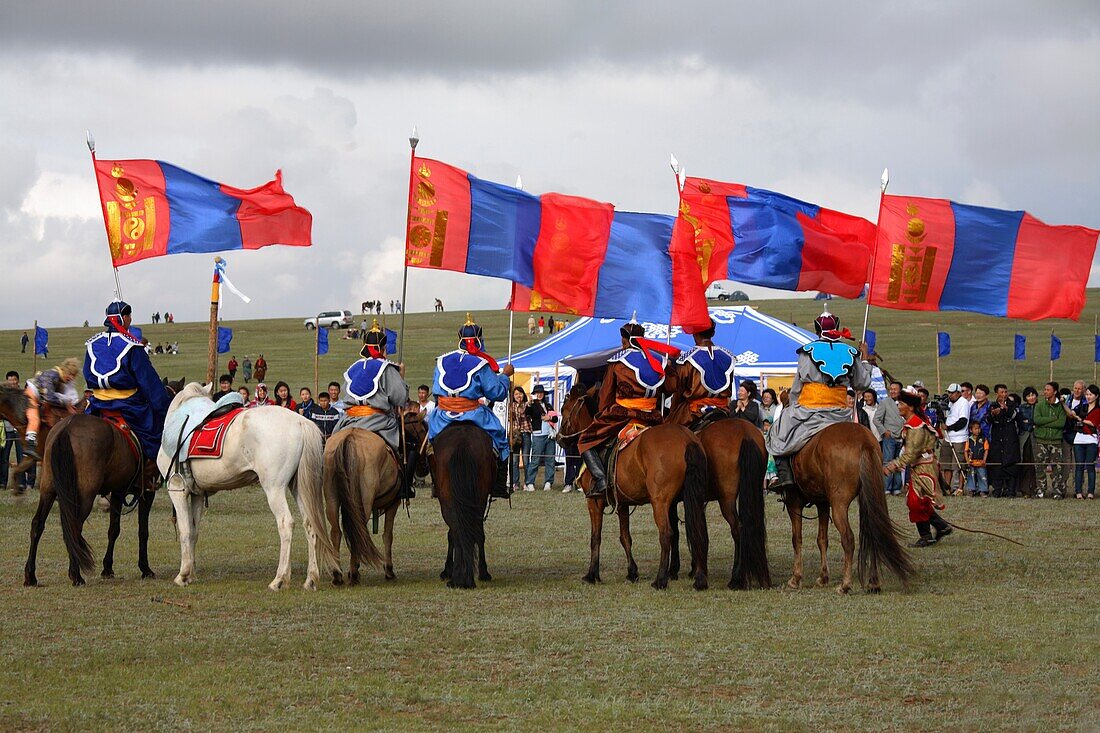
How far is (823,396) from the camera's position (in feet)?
42.8

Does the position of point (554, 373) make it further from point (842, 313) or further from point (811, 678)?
point (842, 313)

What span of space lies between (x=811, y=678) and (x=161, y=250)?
11352 millimetres

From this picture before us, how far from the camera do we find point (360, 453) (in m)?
13.2

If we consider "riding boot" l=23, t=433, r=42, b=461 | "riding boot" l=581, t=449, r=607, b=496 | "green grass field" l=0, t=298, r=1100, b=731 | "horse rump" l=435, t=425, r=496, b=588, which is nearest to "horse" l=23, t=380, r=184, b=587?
"green grass field" l=0, t=298, r=1100, b=731

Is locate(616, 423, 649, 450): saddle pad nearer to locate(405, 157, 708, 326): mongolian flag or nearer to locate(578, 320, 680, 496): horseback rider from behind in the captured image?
locate(578, 320, 680, 496): horseback rider from behind

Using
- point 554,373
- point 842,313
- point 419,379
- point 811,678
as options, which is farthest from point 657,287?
point 842,313

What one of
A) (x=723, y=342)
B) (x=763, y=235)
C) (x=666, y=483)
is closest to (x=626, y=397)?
(x=666, y=483)

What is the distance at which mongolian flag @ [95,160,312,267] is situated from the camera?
54.9 ft

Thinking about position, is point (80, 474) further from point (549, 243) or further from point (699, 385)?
point (549, 243)

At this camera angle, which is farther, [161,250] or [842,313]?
[842,313]

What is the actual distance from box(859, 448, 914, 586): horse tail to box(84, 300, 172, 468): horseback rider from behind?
7.08 metres

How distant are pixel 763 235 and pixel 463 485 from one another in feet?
26.2

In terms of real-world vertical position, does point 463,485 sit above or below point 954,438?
below

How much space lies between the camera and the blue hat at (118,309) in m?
13.8
